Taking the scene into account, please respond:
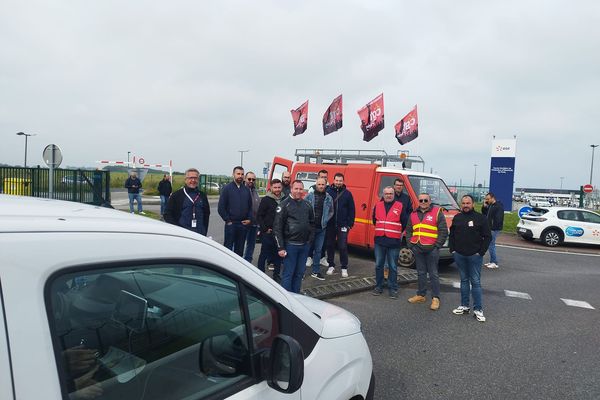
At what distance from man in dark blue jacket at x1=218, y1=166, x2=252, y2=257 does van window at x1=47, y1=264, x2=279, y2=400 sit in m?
5.25

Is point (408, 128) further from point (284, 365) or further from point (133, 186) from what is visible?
point (284, 365)

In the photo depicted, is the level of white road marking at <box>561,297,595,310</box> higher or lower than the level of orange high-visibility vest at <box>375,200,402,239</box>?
lower

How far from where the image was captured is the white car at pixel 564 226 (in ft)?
42.7

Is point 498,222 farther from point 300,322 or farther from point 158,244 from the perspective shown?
point 158,244

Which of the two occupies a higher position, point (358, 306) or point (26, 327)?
point (26, 327)

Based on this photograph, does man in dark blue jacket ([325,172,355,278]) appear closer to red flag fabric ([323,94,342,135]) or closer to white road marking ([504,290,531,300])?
white road marking ([504,290,531,300])

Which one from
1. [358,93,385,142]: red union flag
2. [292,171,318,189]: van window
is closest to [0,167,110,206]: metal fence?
[292,171,318,189]: van window

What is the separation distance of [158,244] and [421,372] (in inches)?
135

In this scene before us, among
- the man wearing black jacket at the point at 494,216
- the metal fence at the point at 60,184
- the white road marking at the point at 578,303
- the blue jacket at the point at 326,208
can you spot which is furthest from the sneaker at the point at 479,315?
the metal fence at the point at 60,184

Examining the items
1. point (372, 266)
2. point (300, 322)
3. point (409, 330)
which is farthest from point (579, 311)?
point (300, 322)

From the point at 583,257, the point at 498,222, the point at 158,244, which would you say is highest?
the point at 158,244

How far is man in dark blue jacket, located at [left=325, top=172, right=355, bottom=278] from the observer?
7.70 meters

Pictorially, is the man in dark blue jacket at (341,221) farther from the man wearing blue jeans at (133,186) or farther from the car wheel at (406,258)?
the man wearing blue jeans at (133,186)

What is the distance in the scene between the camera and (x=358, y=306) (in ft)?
19.9
